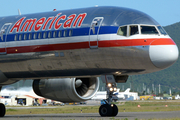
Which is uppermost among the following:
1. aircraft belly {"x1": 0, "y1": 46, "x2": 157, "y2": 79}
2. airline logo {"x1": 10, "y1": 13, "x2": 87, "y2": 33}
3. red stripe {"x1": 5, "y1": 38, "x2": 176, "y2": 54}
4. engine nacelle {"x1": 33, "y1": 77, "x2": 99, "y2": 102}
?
airline logo {"x1": 10, "y1": 13, "x2": 87, "y2": 33}

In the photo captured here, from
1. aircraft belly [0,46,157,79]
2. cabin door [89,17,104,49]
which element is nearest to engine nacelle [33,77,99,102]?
aircraft belly [0,46,157,79]

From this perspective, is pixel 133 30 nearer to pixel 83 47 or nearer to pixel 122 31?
pixel 122 31

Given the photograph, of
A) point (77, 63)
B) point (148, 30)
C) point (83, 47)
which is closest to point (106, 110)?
point (77, 63)

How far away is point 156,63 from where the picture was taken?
2211cm

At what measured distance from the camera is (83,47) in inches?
931

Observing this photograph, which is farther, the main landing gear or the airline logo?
the airline logo

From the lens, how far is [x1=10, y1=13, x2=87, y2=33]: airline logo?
24.6 m

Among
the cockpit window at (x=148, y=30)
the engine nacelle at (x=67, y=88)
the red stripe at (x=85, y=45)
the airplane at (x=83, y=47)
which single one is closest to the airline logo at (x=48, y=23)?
the airplane at (x=83, y=47)

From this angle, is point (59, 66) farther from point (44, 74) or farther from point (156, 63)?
point (156, 63)

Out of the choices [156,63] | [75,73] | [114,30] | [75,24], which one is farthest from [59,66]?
[156,63]

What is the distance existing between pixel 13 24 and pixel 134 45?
10.2m

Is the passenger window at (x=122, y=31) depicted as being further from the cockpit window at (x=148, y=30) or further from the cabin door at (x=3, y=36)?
the cabin door at (x=3, y=36)

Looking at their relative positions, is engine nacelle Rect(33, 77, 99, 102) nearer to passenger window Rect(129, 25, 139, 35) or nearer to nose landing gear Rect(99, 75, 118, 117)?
nose landing gear Rect(99, 75, 118, 117)

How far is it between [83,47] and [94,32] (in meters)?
1.22
